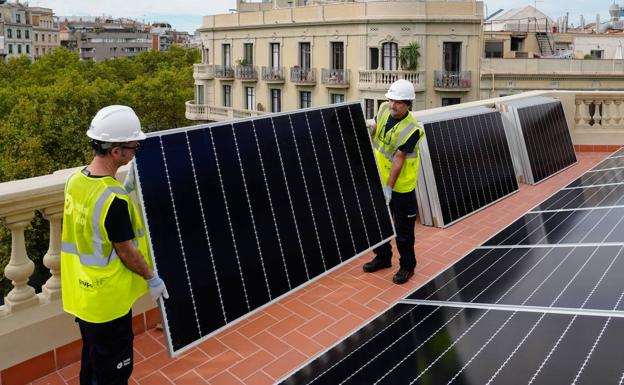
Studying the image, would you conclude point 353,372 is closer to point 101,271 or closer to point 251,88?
point 101,271

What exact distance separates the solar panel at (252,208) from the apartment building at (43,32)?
137 meters

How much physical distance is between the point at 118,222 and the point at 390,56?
40826 millimetres

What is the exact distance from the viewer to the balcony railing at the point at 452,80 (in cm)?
4138

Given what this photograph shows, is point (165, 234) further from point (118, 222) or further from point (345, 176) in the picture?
point (345, 176)

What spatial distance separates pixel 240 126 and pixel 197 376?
1.90 metres

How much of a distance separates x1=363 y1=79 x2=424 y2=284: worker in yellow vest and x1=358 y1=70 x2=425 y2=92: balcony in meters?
35.6

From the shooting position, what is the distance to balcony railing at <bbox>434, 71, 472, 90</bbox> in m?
41.4

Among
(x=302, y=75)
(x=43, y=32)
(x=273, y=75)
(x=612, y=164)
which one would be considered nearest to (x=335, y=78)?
(x=302, y=75)

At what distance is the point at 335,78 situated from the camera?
43.6 meters

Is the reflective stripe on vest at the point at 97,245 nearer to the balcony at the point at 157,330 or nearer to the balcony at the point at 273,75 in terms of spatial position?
the balcony at the point at 157,330

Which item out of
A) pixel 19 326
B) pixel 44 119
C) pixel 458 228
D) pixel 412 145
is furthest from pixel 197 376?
pixel 44 119

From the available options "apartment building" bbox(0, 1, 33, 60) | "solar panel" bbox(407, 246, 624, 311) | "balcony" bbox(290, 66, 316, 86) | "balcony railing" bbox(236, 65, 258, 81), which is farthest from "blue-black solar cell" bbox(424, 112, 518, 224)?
"apartment building" bbox(0, 1, 33, 60)

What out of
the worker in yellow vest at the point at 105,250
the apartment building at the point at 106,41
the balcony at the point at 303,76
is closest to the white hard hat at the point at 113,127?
the worker in yellow vest at the point at 105,250

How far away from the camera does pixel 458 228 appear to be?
7.59 m
